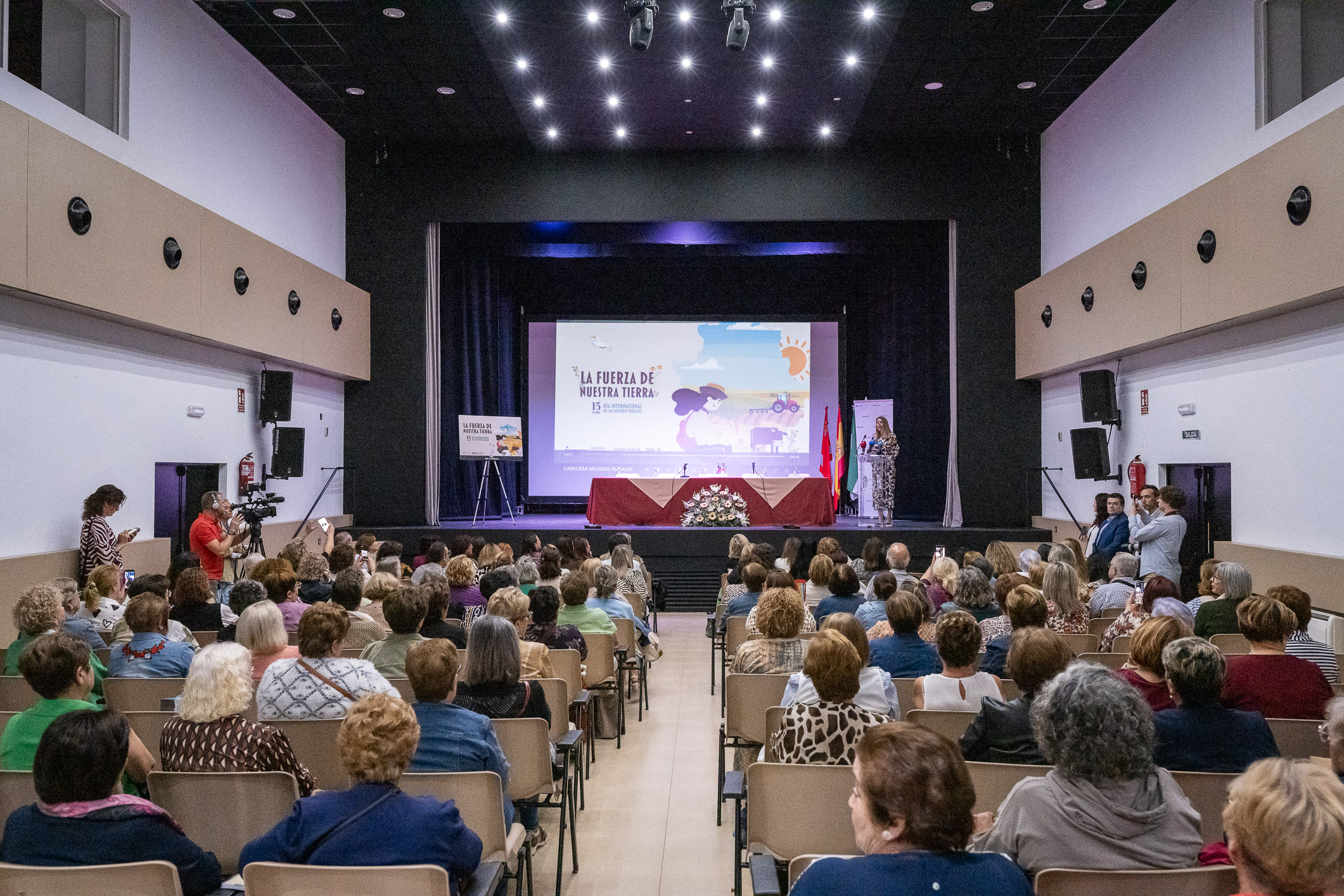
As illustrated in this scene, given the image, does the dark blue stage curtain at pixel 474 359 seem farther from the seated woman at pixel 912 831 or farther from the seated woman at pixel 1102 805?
the seated woman at pixel 912 831

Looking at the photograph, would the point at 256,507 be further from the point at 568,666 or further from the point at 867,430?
the point at 867,430

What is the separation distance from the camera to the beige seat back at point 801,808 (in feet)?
7.98

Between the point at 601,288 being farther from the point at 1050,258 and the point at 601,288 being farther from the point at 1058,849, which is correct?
the point at 1058,849

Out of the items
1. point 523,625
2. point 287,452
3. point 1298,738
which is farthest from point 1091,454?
point 287,452

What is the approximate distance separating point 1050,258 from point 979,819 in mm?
10912

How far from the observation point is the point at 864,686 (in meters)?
3.00

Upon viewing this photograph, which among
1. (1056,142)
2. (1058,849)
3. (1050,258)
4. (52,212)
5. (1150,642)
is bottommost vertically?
(1058,849)

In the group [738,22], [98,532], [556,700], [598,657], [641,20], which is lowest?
[598,657]

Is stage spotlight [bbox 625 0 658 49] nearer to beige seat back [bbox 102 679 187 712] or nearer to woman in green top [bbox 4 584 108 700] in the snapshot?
woman in green top [bbox 4 584 108 700]

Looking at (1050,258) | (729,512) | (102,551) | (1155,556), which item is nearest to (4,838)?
(102,551)

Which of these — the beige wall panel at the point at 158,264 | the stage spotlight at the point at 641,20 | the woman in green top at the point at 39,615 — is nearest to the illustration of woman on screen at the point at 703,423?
the stage spotlight at the point at 641,20

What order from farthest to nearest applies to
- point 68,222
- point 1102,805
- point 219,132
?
point 219,132 → point 68,222 → point 1102,805

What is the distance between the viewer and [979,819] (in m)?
1.94

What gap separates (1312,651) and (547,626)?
3381 millimetres
